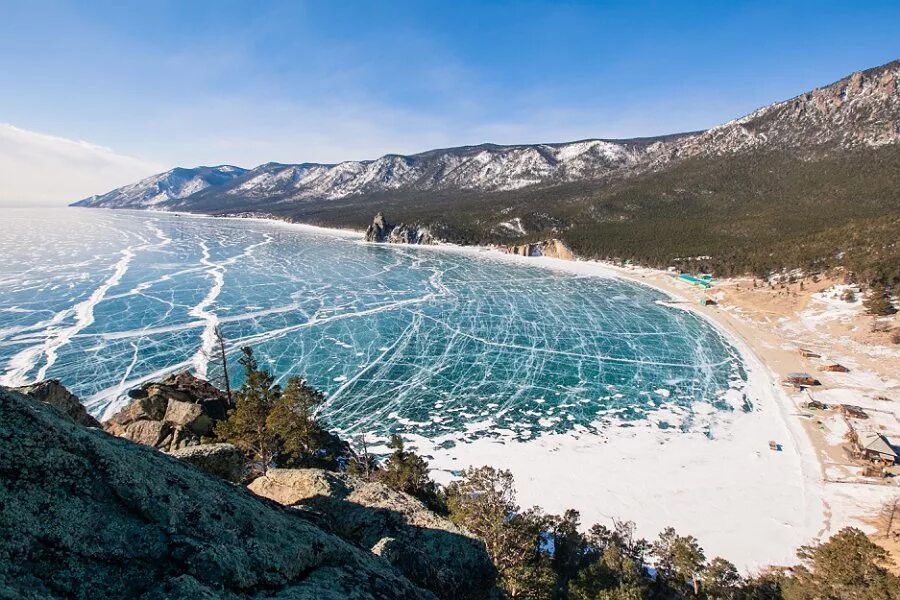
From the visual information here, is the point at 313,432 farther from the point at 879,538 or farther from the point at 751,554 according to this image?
the point at 879,538

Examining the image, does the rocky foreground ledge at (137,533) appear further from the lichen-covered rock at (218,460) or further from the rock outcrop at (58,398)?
the rock outcrop at (58,398)

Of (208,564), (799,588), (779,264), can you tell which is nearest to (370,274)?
(779,264)

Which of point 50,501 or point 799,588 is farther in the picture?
point 799,588

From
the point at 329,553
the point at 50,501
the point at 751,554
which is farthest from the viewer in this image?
the point at 751,554

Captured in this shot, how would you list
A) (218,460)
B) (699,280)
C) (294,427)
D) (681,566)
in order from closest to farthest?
(218,460) < (681,566) < (294,427) < (699,280)

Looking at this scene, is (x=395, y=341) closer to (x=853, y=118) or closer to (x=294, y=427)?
(x=294, y=427)

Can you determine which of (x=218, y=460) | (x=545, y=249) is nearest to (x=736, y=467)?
(x=218, y=460)
